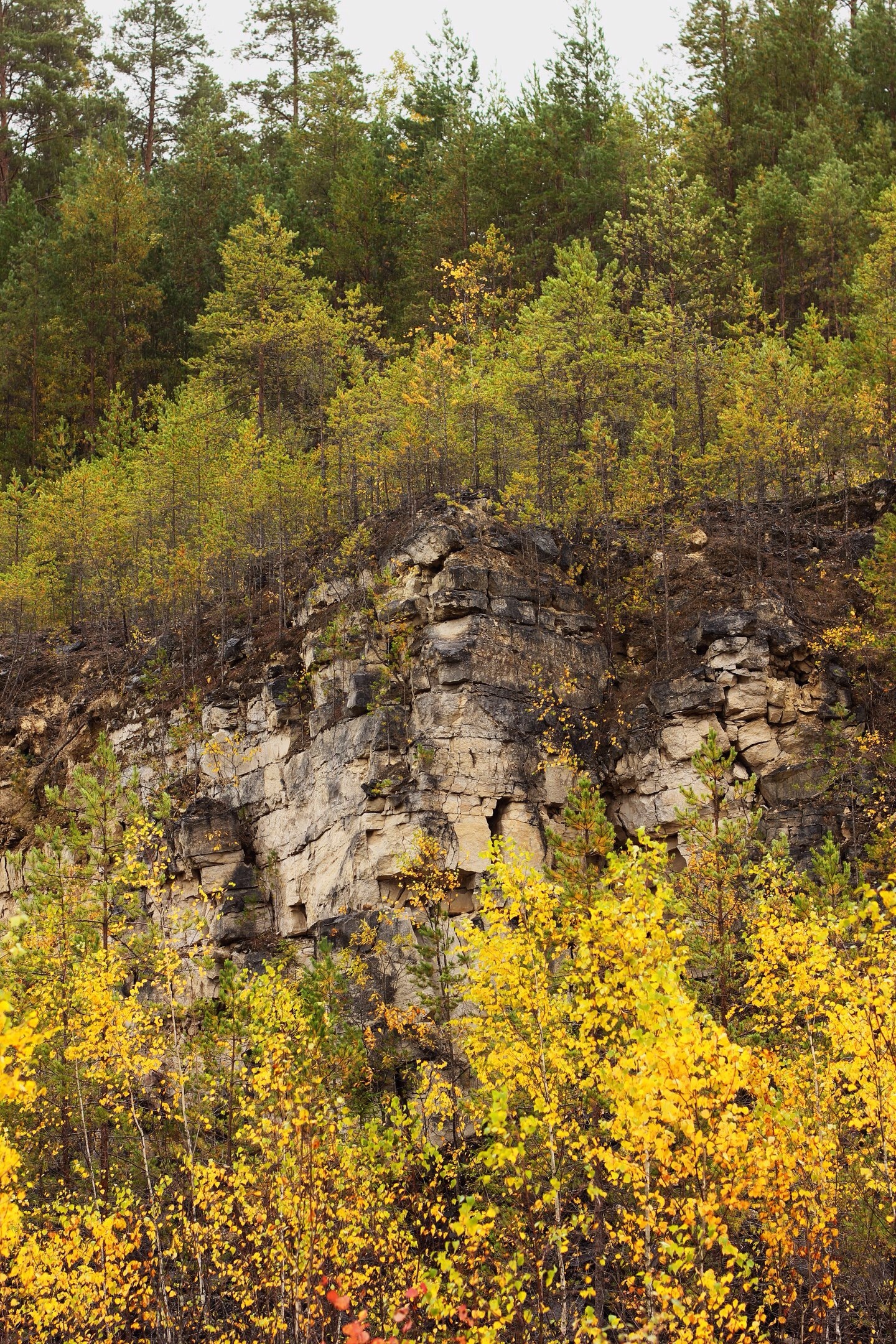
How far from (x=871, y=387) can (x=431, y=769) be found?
58.1 feet

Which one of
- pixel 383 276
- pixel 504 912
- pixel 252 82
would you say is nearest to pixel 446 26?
pixel 383 276

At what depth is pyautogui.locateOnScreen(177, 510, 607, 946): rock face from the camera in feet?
88.0

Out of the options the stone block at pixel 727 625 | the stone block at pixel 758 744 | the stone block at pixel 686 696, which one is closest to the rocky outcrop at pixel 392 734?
the stone block at pixel 686 696

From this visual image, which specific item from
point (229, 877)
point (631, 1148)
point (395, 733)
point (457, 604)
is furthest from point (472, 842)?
point (631, 1148)

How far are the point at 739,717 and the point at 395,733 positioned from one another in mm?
8285

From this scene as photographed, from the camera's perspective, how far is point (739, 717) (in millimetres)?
28141

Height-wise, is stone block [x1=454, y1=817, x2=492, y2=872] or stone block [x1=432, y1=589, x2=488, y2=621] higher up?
stone block [x1=432, y1=589, x2=488, y2=621]

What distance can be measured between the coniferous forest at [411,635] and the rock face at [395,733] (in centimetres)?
65

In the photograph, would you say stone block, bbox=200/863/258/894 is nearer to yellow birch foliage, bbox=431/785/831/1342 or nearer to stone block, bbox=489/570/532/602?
stone block, bbox=489/570/532/602

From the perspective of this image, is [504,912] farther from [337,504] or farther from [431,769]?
[337,504]

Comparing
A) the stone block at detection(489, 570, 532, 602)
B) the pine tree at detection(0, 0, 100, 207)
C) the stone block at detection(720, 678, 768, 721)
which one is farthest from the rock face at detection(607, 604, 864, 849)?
the pine tree at detection(0, 0, 100, 207)

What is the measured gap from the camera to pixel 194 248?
179 ft

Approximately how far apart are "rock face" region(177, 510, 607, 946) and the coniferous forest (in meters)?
0.65

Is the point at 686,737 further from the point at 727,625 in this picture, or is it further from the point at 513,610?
the point at 513,610
